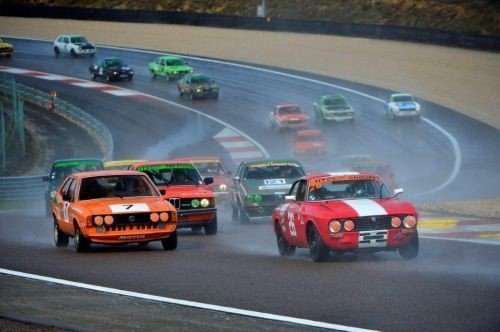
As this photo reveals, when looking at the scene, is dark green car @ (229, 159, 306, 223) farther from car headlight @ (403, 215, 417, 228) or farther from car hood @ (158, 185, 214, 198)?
car headlight @ (403, 215, 417, 228)

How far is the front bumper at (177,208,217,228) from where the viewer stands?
68.3ft

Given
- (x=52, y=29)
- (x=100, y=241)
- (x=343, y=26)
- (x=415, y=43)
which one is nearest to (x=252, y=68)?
(x=343, y=26)

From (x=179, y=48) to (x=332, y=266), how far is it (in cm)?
5891

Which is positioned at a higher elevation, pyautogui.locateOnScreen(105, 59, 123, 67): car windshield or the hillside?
the hillside

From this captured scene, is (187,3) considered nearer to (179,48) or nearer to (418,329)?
(179,48)

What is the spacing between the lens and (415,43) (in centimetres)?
6319

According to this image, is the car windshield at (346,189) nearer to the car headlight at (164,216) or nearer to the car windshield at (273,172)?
the car headlight at (164,216)

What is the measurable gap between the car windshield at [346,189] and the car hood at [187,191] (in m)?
4.65

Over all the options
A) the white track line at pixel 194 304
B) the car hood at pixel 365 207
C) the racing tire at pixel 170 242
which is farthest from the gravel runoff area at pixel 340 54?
the white track line at pixel 194 304

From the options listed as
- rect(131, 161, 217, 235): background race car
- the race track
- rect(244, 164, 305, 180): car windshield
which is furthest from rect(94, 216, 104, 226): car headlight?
rect(244, 164, 305, 180): car windshield

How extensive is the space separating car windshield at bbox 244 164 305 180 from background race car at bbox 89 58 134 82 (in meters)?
40.8

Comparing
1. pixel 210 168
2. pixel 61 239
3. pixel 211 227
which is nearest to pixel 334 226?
pixel 61 239

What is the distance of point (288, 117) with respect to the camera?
53688 millimetres

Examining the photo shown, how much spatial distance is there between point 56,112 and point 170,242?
1668 inches
